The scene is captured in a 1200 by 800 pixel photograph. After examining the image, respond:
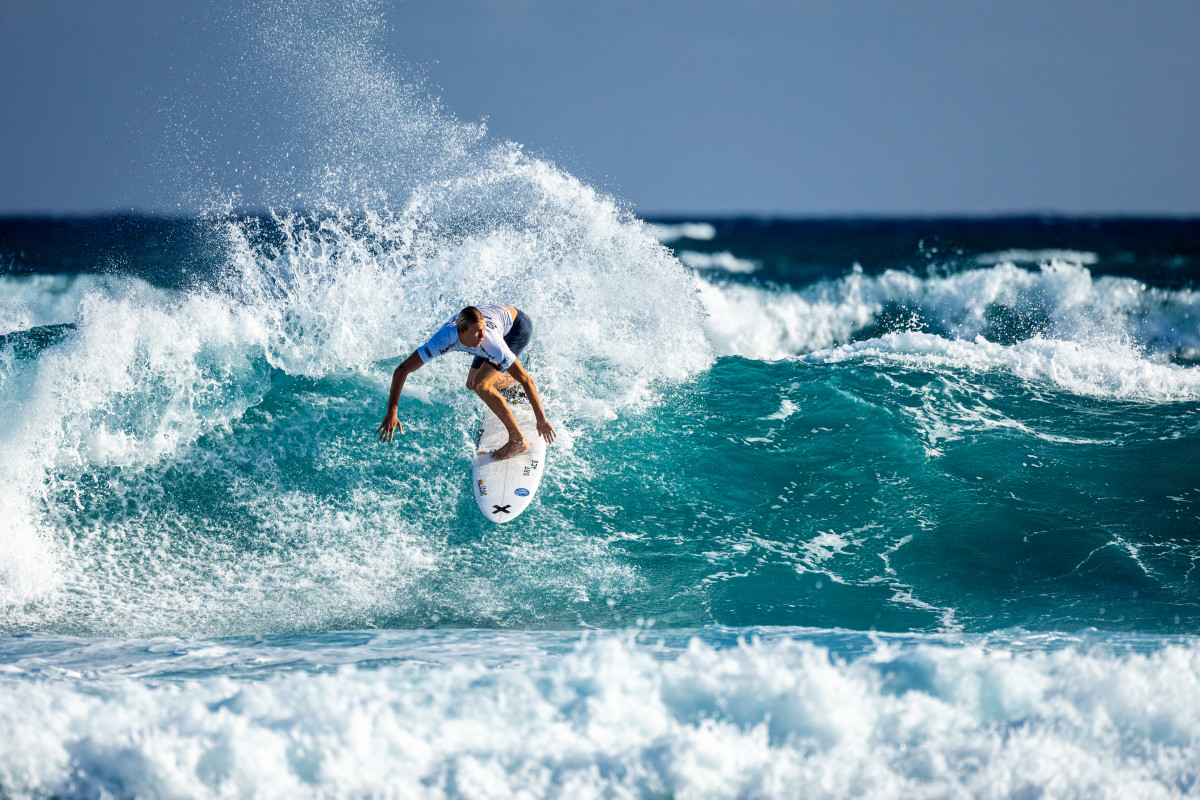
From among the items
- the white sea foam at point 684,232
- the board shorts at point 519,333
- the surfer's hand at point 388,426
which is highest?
the white sea foam at point 684,232

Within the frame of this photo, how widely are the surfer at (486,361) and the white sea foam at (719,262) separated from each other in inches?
641

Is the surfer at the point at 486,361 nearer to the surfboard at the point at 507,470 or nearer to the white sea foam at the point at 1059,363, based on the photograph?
the surfboard at the point at 507,470

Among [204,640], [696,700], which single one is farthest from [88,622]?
[696,700]

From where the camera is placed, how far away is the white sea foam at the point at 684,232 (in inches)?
1184

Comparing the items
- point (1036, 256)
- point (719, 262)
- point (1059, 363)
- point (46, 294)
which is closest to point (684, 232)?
point (719, 262)

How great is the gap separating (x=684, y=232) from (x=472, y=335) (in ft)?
88.4

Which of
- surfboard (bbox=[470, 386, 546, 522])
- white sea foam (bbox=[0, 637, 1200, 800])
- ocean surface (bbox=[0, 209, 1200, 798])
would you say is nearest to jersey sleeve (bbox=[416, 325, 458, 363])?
surfboard (bbox=[470, 386, 546, 522])

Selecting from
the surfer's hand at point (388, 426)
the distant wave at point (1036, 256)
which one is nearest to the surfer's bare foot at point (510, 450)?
the surfer's hand at point (388, 426)

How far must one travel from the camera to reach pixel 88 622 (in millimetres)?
5695

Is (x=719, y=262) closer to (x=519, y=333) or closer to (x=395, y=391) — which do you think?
(x=519, y=333)

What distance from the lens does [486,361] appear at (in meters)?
6.48

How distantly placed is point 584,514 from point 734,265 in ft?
59.0

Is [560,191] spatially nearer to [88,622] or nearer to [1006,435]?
[1006,435]

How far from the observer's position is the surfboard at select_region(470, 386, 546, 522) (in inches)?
266
